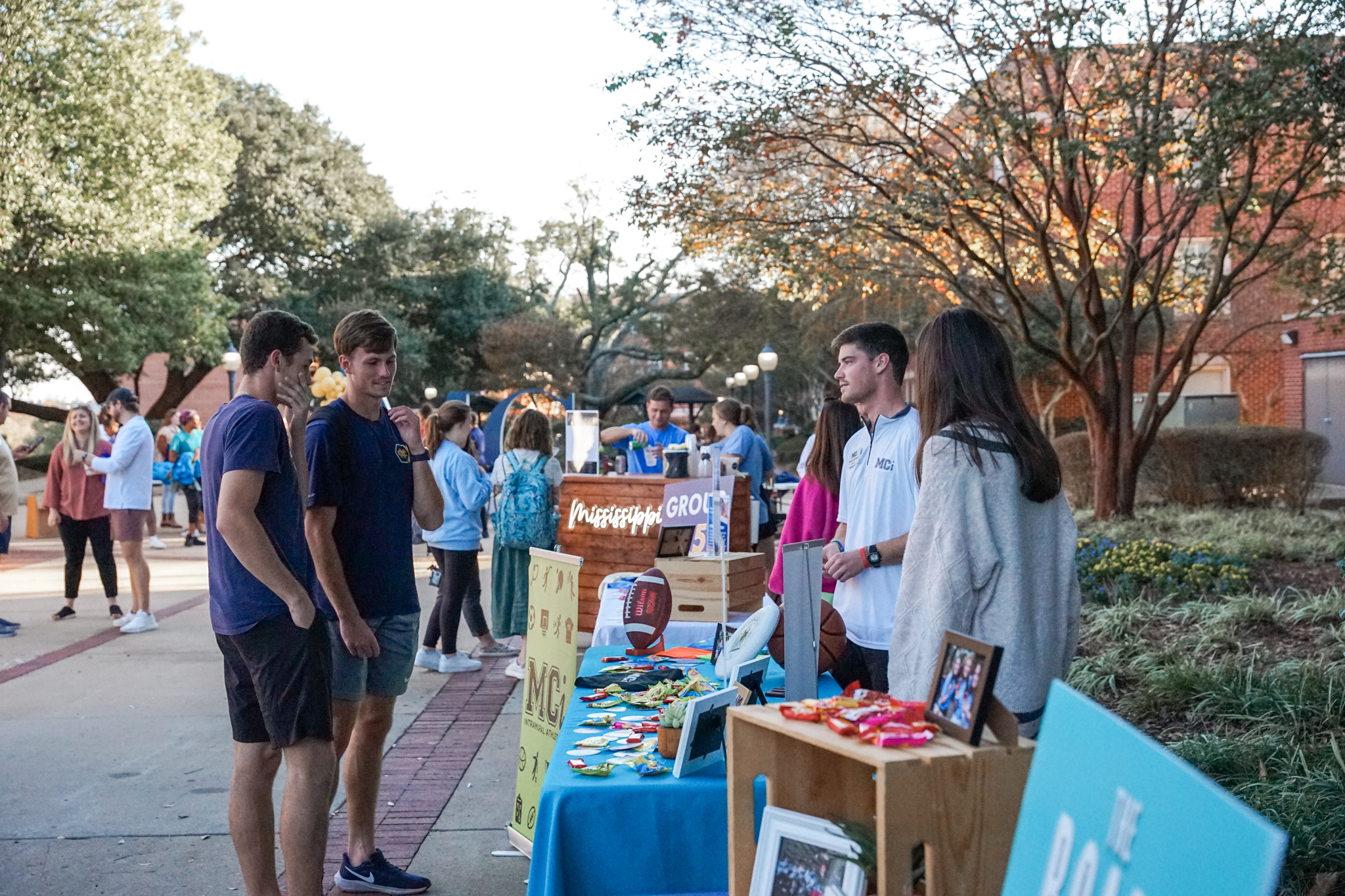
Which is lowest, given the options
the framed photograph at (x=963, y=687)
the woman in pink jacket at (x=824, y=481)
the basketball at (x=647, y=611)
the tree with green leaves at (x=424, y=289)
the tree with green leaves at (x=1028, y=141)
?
the basketball at (x=647, y=611)

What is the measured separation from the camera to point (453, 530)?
23.5ft

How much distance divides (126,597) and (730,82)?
24.3ft

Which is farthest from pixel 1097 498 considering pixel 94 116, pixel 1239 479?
pixel 94 116

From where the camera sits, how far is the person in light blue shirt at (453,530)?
7.19 meters

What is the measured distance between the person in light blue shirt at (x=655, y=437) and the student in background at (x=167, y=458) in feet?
30.7

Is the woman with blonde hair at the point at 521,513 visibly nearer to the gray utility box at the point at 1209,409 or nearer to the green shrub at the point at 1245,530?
the green shrub at the point at 1245,530

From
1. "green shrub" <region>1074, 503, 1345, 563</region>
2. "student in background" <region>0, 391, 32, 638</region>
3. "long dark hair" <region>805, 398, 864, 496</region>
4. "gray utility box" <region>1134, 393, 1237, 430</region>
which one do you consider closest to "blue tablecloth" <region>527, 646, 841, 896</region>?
"long dark hair" <region>805, 398, 864, 496</region>

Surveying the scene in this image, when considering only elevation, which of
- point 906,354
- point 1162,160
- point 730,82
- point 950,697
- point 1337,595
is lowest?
point 1337,595

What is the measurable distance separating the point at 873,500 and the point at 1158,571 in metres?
5.81

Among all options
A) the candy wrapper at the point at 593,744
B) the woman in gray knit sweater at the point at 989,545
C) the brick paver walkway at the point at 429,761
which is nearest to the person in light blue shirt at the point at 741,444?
the brick paver walkway at the point at 429,761

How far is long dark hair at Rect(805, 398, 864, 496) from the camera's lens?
13.5 ft

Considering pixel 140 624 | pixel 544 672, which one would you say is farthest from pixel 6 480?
pixel 544 672

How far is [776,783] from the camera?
228cm

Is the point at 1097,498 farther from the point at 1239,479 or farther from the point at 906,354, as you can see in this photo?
the point at 906,354
